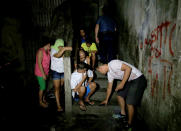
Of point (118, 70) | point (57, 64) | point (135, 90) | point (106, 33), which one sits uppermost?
point (106, 33)

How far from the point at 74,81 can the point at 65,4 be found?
16.4 ft

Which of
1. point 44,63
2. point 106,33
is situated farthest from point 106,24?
point 44,63

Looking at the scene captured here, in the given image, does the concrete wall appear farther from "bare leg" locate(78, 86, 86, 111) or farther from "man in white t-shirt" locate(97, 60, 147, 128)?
"bare leg" locate(78, 86, 86, 111)

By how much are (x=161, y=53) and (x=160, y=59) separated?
14cm

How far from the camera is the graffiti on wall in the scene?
260 cm

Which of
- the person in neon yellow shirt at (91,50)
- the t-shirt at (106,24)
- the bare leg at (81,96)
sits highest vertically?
the t-shirt at (106,24)

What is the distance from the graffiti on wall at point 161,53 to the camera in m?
2.60

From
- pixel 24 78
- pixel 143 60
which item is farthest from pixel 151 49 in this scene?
pixel 24 78

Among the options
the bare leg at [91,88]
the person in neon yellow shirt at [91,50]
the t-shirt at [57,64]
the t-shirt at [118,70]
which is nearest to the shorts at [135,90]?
the t-shirt at [118,70]

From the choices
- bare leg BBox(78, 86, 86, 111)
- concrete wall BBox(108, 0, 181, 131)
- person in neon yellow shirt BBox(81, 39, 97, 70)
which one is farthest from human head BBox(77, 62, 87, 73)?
concrete wall BBox(108, 0, 181, 131)

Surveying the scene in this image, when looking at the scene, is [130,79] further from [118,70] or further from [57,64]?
[57,64]

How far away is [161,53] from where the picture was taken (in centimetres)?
292

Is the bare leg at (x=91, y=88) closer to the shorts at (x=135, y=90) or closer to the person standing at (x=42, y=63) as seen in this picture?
the shorts at (x=135, y=90)

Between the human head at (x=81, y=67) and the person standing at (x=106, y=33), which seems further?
the person standing at (x=106, y=33)
